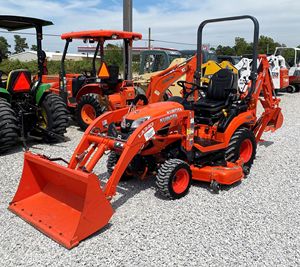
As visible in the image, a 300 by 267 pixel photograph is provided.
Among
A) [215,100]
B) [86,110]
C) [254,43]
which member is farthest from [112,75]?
[254,43]

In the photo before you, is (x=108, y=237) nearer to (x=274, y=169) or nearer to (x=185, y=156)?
(x=185, y=156)

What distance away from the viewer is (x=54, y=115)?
647cm

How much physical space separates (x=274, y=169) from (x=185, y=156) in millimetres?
1647

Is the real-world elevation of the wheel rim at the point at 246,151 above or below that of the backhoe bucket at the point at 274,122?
below

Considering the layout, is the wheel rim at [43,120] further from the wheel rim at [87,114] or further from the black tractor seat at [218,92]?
the black tractor seat at [218,92]

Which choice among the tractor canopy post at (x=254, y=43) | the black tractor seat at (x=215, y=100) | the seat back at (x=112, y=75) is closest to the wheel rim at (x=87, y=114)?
the seat back at (x=112, y=75)

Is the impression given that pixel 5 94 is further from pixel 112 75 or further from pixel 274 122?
pixel 274 122

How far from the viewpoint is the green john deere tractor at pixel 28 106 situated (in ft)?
18.8

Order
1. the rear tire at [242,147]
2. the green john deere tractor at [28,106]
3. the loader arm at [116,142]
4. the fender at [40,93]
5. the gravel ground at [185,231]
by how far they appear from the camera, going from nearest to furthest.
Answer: the gravel ground at [185,231]
the loader arm at [116,142]
the rear tire at [242,147]
the green john deere tractor at [28,106]
the fender at [40,93]

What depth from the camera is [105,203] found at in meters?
3.28

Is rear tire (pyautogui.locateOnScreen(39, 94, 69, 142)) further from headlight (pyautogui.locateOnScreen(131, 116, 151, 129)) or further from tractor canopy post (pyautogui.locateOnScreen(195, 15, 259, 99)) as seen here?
headlight (pyautogui.locateOnScreen(131, 116, 151, 129))

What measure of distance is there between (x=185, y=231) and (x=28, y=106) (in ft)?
13.4

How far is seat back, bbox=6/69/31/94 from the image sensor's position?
598 cm

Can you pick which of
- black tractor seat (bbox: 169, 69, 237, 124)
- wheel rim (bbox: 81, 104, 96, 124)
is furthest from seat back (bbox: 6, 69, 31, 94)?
black tractor seat (bbox: 169, 69, 237, 124)
